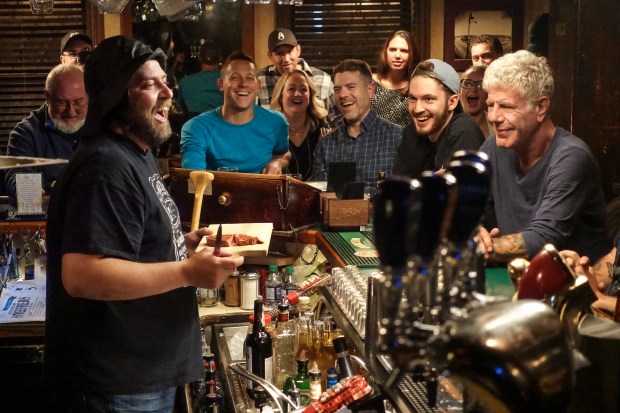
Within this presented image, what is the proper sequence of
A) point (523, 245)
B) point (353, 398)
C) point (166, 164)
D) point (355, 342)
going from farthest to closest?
point (166, 164), point (523, 245), point (355, 342), point (353, 398)

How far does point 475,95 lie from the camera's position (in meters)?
5.05

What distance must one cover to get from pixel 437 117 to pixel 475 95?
1.21 m

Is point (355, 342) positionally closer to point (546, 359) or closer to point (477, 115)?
point (546, 359)

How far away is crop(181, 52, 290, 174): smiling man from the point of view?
440 cm

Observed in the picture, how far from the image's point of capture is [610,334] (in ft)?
3.62

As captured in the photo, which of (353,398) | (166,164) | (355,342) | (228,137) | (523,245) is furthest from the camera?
(166,164)

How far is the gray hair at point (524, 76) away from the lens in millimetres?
2811

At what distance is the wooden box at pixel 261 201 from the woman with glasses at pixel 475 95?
1636 millimetres

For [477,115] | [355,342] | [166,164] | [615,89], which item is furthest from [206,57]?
[355,342]

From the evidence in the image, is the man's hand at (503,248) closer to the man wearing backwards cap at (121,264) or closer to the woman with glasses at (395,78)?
the man wearing backwards cap at (121,264)

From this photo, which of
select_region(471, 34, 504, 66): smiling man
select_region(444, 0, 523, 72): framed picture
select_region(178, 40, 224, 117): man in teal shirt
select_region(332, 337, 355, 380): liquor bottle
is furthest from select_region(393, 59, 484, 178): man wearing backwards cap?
select_region(444, 0, 523, 72): framed picture

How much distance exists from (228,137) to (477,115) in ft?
5.33

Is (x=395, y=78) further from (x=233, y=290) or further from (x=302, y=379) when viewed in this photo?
(x=302, y=379)

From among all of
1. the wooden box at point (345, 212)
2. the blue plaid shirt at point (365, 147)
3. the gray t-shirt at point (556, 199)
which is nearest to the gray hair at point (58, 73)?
the blue plaid shirt at point (365, 147)
